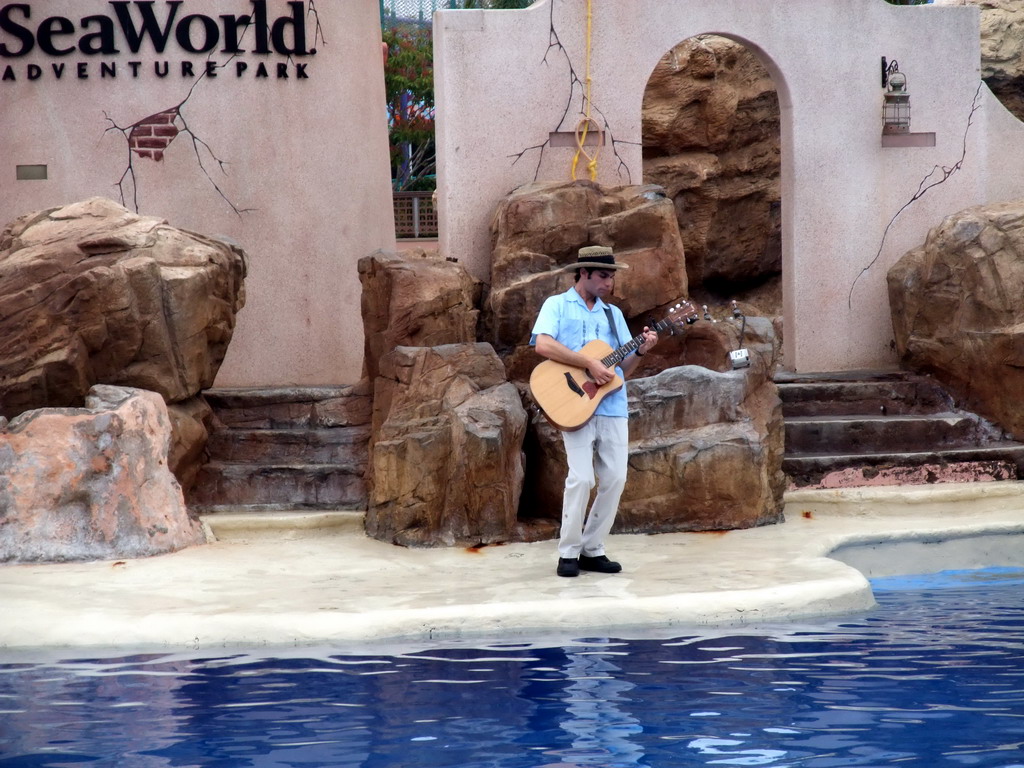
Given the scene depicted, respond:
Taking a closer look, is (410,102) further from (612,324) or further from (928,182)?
(612,324)

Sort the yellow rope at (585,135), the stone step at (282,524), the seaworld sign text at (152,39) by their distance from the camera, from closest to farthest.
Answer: the stone step at (282,524), the yellow rope at (585,135), the seaworld sign text at (152,39)

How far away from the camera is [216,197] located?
1027 centimetres

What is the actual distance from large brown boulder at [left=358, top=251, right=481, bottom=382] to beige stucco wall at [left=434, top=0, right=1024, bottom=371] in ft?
3.42

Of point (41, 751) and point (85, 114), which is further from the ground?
point (85, 114)

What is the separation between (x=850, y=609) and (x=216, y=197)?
20.6 ft

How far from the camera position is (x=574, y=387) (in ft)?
21.1

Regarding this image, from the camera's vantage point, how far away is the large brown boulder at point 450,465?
7.36 metres

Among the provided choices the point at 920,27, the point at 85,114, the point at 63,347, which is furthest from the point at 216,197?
the point at 920,27

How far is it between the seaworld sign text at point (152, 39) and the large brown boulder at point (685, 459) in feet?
13.7

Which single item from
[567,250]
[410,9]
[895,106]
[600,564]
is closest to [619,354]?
[600,564]

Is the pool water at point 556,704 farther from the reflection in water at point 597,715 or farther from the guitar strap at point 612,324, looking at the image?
the guitar strap at point 612,324

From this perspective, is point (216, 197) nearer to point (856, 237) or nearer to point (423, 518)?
point (423, 518)

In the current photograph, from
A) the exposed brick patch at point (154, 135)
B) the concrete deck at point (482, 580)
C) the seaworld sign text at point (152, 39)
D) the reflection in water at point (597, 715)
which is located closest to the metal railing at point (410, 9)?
the seaworld sign text at point (152, 39)

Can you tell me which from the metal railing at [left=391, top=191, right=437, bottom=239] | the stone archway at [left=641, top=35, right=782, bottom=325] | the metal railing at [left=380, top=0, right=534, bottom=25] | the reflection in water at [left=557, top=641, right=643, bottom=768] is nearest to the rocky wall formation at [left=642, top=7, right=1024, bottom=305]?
the stone archway at [left=641, top=35, right=782, bottom=325]
